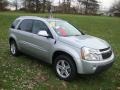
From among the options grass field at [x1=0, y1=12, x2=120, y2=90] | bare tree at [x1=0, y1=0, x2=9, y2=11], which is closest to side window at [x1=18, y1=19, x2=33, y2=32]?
grass field at [x1=0, y1=12, x2=120, y2=90]

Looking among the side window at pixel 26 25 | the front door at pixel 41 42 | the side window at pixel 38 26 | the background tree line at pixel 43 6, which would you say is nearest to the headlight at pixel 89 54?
the front door at pixel 41 42

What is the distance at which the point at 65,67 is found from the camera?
701 centimetres

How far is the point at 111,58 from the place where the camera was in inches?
280

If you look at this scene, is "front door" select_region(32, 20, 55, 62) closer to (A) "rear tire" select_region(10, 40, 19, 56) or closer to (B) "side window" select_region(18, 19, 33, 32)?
(B) "side window" select_region(18, 19, 33, 32)

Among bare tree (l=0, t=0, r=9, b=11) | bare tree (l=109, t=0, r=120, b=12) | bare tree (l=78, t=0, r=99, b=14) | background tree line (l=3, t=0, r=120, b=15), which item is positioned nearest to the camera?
bare tree (l=0, t=0, r=9, b=11)

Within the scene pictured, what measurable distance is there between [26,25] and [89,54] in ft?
10.5

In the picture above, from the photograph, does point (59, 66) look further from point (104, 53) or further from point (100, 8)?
point (100, 8)

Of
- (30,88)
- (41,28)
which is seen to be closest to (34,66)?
(41,28)

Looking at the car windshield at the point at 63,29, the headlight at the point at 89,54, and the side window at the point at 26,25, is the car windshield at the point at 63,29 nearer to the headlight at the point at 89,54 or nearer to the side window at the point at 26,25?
the side window at the point at 26,25

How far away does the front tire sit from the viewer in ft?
22.0

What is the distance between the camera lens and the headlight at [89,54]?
6504 millimetres

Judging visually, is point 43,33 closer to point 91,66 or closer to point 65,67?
point 65,67

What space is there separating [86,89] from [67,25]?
2.68 meters

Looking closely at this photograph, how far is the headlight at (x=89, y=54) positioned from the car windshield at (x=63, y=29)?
4.01ft
